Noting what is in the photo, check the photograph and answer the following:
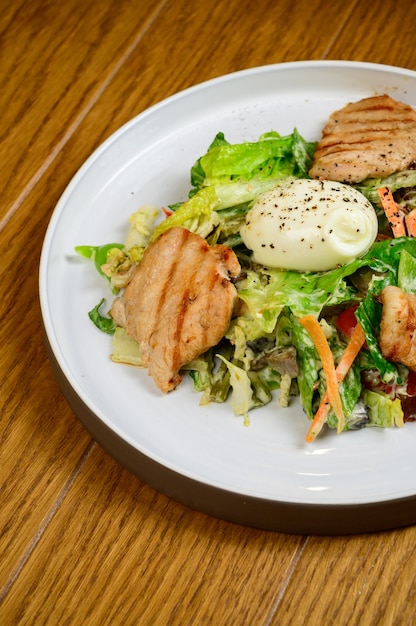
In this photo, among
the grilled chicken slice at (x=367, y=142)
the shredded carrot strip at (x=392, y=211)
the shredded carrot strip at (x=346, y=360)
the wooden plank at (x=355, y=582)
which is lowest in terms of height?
the wooden plank at (x=355, y=582)

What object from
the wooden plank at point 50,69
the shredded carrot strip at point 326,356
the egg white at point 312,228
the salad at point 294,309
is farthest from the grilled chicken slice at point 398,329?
the wooden plank at point 50,69

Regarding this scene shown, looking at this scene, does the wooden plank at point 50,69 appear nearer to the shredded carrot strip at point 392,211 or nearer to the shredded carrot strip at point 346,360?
the shredded carrot strip at point 392,211

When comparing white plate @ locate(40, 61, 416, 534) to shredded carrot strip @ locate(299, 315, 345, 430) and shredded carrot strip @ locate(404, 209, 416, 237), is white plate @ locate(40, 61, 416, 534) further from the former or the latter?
shredded carrot strip @ locate(404, 209, 416, 237)

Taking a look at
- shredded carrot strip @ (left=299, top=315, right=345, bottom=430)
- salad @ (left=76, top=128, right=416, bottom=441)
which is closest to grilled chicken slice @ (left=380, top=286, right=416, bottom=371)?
salad @ (left=76, top=128, right=416, bottom=441)

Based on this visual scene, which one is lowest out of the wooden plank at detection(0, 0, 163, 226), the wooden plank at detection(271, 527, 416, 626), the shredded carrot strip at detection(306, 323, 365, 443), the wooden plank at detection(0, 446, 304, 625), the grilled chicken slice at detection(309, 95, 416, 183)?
the wooden plank at detection(271, 527, 416, 626)

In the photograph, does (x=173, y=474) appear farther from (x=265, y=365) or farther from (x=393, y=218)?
(x=393, y=218)

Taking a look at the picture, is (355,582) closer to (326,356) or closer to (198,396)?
(326,356)
